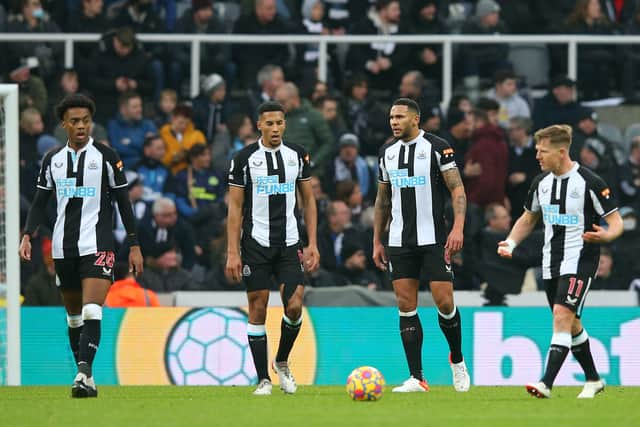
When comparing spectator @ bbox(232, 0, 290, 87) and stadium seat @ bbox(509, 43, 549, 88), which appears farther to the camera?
stadium seat @ bbox(509, 43, 549, 88)

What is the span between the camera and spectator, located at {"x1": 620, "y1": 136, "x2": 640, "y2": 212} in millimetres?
18469

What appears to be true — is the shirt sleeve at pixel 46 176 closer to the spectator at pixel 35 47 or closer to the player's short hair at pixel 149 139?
the player's short hair at pixel 149 139

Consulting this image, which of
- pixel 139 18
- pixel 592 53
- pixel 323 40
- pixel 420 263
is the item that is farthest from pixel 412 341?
pixel 139 18

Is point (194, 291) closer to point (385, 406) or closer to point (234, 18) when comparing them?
point (234, 18)

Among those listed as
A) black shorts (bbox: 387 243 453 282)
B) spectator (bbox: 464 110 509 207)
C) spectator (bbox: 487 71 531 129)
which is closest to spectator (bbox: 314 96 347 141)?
spectator (bbox: 464 110 509 207)

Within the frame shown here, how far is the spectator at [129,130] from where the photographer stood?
1794 centimetres

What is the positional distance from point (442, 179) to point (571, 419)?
3112mm

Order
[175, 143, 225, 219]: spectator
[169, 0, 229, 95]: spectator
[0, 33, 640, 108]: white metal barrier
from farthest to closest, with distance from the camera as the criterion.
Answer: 1. [169, 0, 229, 95]: spectator
2. [0, 33, 640, 108]: white metal barrier
3. [175, 143, 225, 219]: spectator

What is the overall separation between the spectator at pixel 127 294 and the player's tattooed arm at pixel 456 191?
17.2ft

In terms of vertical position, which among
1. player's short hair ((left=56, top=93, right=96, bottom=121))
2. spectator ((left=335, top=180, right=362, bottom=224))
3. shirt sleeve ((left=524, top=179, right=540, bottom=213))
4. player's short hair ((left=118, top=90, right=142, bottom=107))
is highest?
player's short hair ((left=118, top=90, right=142, bottom=107))

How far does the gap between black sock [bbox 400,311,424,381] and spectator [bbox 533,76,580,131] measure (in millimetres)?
7331

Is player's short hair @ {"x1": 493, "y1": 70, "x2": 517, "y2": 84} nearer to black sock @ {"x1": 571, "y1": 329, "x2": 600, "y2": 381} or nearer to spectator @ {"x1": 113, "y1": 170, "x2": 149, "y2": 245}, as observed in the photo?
spectator @ {"x1": 113, "y1": 170, "x2": 149, "y2": 245}

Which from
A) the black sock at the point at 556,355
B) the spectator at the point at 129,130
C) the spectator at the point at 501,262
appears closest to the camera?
the black sock at the point at 556,355

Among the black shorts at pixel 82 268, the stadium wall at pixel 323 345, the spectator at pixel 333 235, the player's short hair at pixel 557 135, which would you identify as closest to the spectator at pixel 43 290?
the stadium wall at pixel 323 345
